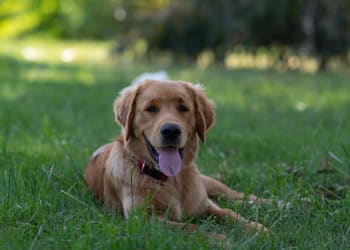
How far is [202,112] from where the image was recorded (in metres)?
4.59

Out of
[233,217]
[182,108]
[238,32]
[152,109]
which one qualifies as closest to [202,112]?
[182,108]

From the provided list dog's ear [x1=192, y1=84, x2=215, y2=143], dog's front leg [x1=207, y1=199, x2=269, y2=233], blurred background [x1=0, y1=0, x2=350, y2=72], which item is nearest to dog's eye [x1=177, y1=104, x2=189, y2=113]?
dog's ear [x1=192, y1=84, x2=215, y2=143]

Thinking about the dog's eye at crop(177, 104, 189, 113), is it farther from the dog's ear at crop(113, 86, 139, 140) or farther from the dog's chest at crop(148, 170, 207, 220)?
the dog's chest at crop(148, 170, 207, 220)

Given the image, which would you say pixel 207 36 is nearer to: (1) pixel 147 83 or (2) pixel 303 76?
(2) pixel 303 76

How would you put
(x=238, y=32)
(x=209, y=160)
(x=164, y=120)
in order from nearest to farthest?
(x=164, y=120) → (x=209, y=160) → (x=238, y=32)

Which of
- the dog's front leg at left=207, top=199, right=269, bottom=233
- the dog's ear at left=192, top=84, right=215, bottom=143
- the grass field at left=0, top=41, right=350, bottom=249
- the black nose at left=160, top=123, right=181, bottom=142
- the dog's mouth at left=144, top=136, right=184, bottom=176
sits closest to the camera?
the grass field at left=0, top=41, right=350, bottom=249

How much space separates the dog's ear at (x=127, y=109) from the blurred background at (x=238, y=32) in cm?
987

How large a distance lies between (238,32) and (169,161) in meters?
10.6

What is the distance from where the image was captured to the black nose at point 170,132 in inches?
163

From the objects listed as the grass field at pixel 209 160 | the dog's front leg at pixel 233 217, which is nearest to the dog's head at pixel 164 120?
the dog's front leg at pixel 233 217

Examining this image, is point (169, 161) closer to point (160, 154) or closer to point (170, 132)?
point (160, 154)

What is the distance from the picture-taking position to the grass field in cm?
355

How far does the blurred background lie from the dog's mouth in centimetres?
1016

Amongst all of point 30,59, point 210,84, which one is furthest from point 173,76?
point 30,59
